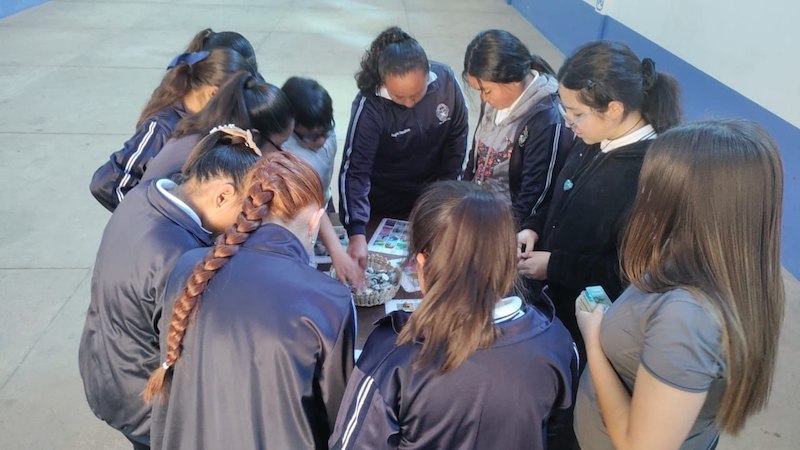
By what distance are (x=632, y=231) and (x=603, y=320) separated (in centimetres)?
21

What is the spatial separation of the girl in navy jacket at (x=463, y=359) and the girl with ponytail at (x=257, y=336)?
10 centimetres

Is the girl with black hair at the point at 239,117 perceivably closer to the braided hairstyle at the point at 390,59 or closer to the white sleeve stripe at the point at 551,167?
the braided hairstyle at the point at 390,59

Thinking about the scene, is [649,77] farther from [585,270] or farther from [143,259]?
[143,259]

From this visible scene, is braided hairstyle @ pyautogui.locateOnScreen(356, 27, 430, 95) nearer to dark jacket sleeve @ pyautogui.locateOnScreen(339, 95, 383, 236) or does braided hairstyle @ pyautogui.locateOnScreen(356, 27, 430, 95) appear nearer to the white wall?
dark jacket sleeve @ pyautogui.locateOnScreen(339, 95, 383, 236)

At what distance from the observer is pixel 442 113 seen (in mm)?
2348

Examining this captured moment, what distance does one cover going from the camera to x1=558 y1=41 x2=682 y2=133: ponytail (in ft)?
5.18

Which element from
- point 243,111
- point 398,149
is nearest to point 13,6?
point 398,149

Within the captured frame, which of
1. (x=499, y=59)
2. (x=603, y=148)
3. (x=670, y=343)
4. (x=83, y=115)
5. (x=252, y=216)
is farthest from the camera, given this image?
(x=83, y=115)

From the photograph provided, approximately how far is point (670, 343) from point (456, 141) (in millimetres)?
1617

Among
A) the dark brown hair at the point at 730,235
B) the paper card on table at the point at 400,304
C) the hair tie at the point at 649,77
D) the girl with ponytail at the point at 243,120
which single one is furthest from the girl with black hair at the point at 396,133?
the dark brown hair at the point at 730,235

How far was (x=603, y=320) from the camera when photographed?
3.94 ft

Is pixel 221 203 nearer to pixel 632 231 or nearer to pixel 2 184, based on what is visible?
pixel 632 231

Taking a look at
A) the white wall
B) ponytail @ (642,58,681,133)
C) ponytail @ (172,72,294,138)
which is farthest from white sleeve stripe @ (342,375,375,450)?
the white wall

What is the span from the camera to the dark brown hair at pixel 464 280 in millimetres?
1044
